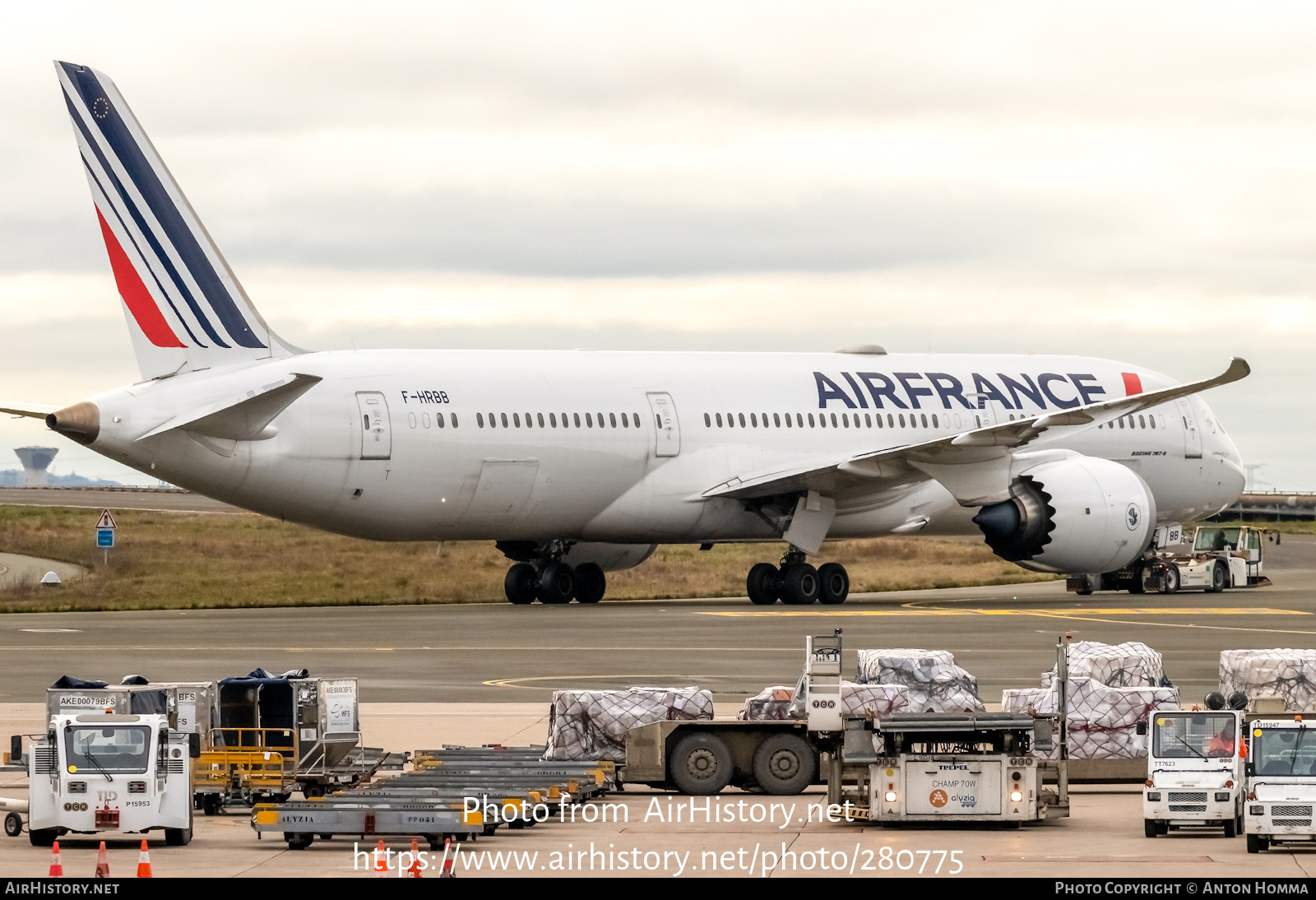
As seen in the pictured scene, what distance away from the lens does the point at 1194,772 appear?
18.5m

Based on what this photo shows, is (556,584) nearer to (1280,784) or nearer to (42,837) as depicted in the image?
(42,837)

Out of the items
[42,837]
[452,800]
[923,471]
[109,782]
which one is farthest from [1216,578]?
[42,837]

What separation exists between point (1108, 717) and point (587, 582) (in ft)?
87.6

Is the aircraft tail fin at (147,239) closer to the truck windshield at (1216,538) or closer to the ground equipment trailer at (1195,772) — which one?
the ground equipment trailer at (1195,772)

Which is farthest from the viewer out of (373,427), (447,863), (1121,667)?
(373,427)

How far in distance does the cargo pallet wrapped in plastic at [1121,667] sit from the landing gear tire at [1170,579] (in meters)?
31.3

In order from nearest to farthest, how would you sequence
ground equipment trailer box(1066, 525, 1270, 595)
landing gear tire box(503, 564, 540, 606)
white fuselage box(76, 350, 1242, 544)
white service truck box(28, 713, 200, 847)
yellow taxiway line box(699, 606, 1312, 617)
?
white service truck box(28, 713, 200, 847) → white fuselage box(76, 350, 1242, 544) → yellow taxiway line box(699, 606, 1312, 617) → landing gear tire box(503, 564, 540, 606) → ground equipment trailer box(1066, 525, 1270, 595)

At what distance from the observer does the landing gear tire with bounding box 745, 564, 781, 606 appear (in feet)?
156

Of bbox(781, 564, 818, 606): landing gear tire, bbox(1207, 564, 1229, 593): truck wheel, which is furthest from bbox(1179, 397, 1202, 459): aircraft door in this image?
bbox(781, 564, 818, 606): landing gear tire

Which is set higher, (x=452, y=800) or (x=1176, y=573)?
(x=1176, y=573)

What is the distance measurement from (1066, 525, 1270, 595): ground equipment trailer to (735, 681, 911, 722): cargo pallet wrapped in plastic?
31.7 metres

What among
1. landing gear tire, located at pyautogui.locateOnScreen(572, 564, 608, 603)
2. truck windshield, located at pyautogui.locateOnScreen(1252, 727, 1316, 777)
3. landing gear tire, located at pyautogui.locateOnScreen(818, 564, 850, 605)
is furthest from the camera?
landing gear tire, located at pyautogui.locateOnScreen(572, 564, 608, 603)

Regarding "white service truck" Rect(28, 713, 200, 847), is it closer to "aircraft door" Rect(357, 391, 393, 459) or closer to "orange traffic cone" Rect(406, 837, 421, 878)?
"orange traffic cone" Rect(406, 837, 421, 878)

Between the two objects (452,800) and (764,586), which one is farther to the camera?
(764,586)
